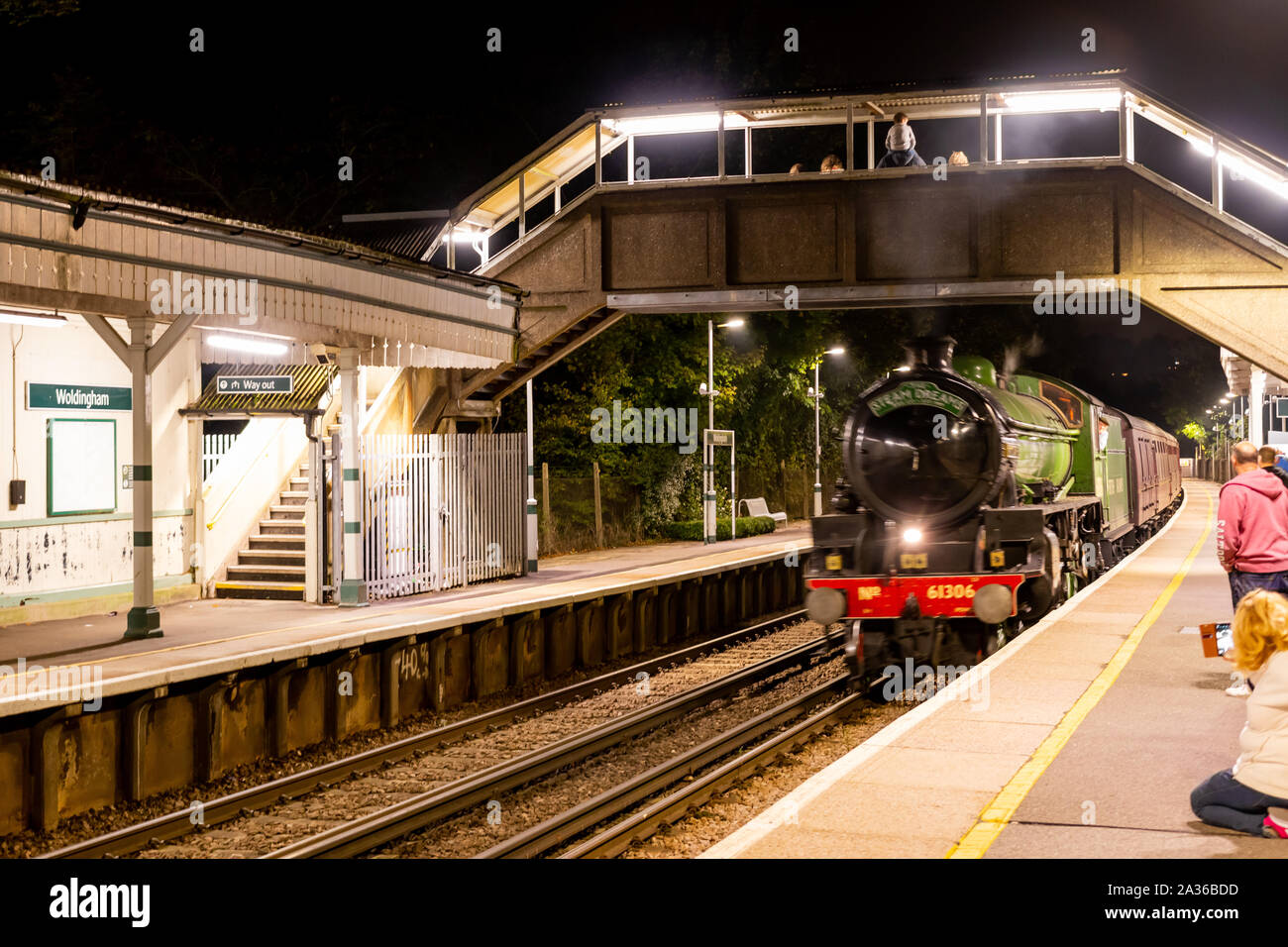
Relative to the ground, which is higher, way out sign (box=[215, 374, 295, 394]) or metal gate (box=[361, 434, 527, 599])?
way out sign (box=[215, 374, 295, 394])

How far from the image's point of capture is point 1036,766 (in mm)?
7109

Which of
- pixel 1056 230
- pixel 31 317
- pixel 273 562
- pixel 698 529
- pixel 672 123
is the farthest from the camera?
pixel 698 529

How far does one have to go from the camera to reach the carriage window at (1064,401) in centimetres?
1762

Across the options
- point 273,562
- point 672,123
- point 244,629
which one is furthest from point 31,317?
point 672,123

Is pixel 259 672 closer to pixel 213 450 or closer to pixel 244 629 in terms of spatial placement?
pixel 244 629

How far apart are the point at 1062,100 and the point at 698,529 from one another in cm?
1553

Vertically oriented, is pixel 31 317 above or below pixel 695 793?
above

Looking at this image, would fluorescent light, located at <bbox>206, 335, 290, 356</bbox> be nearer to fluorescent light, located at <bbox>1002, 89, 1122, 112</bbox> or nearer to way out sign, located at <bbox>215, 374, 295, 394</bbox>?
way out sign, located at <bbox>215, 374, 295, 394</bbox>

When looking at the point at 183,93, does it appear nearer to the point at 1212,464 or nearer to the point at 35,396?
the point at 35,396

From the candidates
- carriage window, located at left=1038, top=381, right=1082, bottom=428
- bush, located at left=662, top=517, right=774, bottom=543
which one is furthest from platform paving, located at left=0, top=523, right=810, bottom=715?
bush, located at left=662, top=517, right=774, bottom=543

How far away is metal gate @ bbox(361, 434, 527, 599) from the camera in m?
15.1

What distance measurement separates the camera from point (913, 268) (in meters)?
17.1

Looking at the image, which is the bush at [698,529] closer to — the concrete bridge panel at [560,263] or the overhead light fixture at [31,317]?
the concrete bridge panel at [560,263]

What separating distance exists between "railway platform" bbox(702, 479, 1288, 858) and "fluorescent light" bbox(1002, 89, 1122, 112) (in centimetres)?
816
